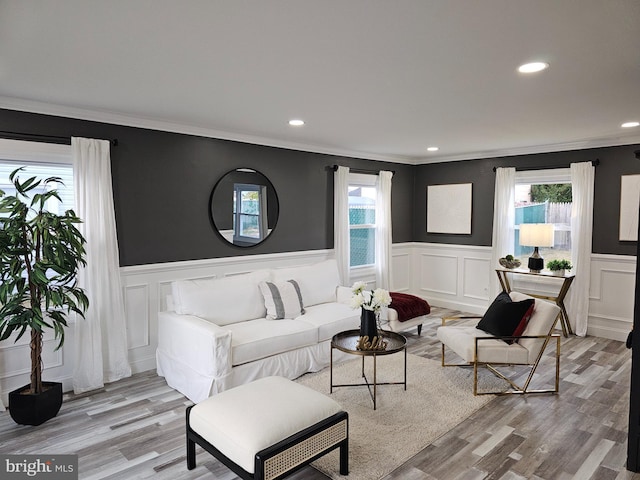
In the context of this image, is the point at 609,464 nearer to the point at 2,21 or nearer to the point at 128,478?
the point at 128,478

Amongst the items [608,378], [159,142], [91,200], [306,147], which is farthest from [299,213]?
[608,378]

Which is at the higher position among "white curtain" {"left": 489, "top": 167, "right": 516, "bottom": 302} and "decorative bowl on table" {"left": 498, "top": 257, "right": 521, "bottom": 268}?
"white curtain" {"left": 489, "top": 167, "right": 516, "bottom": 302}

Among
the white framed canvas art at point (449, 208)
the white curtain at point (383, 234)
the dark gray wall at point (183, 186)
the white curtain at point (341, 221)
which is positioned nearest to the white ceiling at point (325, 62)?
the dark gray wall at point (183, 186)

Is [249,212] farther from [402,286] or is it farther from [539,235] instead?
[539,235]

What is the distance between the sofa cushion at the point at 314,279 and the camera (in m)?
4.93

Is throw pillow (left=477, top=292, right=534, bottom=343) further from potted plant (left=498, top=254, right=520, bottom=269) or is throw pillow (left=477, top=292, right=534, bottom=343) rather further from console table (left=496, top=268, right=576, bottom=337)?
potted plant (left=498, top=254, right=520, bottom=269)

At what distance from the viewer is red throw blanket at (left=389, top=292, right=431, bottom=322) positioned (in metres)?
5.08

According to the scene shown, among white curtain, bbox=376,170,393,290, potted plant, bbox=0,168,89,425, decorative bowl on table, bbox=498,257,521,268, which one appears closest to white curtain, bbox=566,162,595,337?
decorative bowl on table, bbox=498,257,521,268

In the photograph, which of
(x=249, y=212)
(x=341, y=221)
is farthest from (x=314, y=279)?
(x=341, y=221)

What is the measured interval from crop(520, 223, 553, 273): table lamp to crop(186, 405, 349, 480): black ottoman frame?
3935mm

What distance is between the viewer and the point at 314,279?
511 cm

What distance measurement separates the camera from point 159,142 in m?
4.34

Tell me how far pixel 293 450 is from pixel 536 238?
A: 436cm

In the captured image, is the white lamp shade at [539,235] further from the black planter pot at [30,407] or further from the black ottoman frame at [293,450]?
the black planter pot at [30,407]
